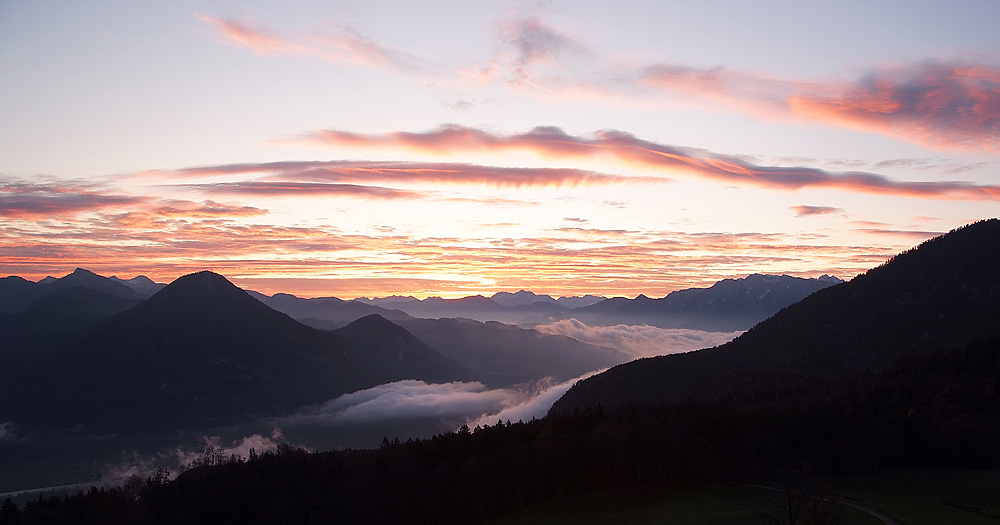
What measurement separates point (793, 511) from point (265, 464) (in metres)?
125

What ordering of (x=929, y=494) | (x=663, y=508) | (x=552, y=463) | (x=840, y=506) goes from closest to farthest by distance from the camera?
(x=840, y=506), (x=929, y=494), (x=663, y=508), (x=552, y=463)

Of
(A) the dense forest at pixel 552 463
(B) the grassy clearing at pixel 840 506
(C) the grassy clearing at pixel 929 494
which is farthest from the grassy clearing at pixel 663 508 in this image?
(A) the dense forest at pixel 552 463

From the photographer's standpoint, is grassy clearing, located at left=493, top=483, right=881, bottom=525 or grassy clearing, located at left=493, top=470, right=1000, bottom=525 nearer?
grassy clearing, located at left=493, top=470, right=1000, bottom=525

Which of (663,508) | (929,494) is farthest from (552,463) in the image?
(929,494)

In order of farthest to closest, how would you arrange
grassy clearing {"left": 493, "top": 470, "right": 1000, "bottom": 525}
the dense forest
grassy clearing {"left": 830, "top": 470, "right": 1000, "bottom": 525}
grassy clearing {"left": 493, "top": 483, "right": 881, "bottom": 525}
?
the dense forest
grassy clearing {"left": 493, "top": 483, "right": 881, "bottom": 525}
grassy clearing {"left": 493, "top": 470, "right": 1000, "bottom": 525}
grassy clearing {"left": 830, "top": 470, "right": 1000, "bottom": 525}

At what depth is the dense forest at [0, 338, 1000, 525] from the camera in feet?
381

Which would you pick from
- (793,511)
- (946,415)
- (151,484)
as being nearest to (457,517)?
(793,511)

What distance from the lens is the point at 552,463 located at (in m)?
126

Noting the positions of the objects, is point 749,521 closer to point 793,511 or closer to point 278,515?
point 793,511

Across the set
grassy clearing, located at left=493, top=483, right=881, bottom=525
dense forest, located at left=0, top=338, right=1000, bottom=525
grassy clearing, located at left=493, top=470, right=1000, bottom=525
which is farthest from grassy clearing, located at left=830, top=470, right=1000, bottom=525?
grassy clearing, located at left=493, top=483, right=881, bottom=525

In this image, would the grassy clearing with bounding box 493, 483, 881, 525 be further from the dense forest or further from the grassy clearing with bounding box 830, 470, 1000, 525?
the dense forest

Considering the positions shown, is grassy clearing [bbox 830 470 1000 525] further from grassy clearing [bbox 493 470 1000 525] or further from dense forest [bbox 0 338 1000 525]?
dense forest [bbox 0 338 1000 525]

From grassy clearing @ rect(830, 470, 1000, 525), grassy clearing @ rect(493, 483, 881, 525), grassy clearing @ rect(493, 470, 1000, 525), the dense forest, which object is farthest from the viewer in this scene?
the dense forest

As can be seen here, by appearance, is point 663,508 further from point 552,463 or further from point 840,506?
point 552,463
